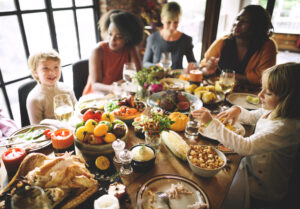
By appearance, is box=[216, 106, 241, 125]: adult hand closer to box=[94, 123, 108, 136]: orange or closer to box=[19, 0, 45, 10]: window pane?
box=[94, 123, 108, 136]: orange

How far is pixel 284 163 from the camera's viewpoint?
130 cm

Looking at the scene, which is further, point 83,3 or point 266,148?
point 83,3

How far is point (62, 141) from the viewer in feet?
3.24

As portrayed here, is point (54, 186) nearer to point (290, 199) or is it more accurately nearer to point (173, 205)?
point (173, 205)

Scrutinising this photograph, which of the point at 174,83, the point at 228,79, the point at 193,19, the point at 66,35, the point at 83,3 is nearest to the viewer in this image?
the point at 228,79

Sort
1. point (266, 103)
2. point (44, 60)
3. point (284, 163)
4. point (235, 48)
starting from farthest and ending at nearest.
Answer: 1. point (235, 48)
2. point (44, 60)
3. point (284, 163)
4. point (266, 103)

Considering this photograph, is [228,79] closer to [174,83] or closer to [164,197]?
[174,83]

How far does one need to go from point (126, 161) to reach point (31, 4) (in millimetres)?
2767

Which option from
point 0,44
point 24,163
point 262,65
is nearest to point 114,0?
point 0,44

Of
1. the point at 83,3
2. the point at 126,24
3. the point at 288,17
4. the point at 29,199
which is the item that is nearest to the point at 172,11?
the point at 126,24

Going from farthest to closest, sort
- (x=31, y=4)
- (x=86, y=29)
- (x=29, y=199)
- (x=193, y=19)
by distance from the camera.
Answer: (x=193, y=19)
(x=86, y=29)
(x=31, y=4)
(x=29, y=199)

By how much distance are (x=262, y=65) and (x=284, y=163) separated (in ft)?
4.33

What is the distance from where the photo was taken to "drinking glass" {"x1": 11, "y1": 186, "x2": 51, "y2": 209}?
57 centimetres

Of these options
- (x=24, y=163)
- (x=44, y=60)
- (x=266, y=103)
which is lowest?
(x=24, y=163)
